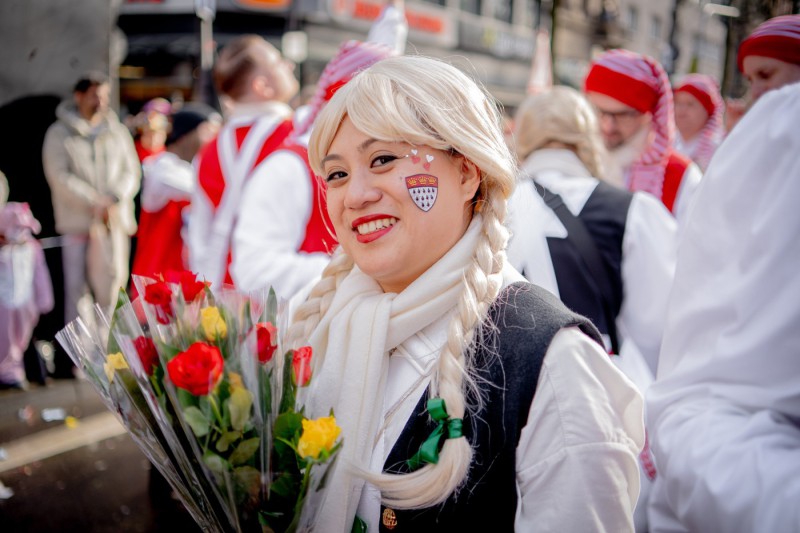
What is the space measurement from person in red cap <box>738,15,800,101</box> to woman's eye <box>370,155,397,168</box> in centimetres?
159

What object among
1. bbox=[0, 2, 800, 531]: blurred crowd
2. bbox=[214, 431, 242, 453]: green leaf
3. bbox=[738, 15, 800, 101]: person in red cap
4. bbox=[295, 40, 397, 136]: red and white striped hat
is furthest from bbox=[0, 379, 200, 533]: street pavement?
bbox=[738, 15, 800, 101]: person in red cap

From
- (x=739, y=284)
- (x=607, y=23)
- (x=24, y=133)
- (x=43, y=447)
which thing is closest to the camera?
(x=739, y=284)

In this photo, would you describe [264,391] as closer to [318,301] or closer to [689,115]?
[318,301]

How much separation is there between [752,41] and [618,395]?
5.28 feet

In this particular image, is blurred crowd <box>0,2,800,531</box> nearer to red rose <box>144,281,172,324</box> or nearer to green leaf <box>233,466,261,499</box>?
red rose <box>144,281,172,324</box>

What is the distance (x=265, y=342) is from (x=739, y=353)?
105 centimetres

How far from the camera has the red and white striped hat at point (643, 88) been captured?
138 inches

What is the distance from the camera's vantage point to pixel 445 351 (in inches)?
53.5

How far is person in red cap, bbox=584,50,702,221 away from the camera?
353cm

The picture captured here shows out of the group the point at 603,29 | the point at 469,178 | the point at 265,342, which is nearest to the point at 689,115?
the point at 469,178

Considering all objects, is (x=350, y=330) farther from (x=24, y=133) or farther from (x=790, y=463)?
(x=24, y=133)

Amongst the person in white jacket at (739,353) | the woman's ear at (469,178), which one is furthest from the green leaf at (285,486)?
the person in white jacket at (739,353)

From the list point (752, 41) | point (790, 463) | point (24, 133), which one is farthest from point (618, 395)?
point (24, 133)

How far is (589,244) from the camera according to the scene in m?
2.42
